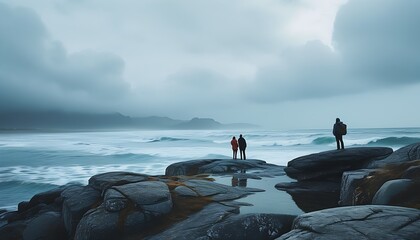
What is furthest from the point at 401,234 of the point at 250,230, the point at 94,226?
the point at 94,226

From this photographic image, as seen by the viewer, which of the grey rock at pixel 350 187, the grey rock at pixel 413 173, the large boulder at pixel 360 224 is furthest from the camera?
the grey rock at pixel 350 187

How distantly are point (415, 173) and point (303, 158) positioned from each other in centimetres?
1082

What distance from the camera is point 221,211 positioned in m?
11.4

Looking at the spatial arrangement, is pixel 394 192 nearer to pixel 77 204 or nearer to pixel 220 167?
pixel 77 204

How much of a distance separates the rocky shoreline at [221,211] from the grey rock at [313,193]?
0.04m

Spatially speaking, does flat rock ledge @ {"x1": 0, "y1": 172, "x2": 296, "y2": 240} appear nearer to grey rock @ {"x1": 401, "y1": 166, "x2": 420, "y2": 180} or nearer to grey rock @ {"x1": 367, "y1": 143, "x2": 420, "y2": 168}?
grey rock @ {"x1": 401, "y1": 166, "x2": 420, "y2": 180}

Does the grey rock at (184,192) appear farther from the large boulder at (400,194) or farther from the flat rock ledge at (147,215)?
the large boulder at (400,194)

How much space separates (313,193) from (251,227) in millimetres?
7564

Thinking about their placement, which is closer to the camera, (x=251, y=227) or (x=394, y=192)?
(x=394, y=192)

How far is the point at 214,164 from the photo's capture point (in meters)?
26.3

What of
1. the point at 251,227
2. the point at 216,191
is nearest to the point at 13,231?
the point at 216,191

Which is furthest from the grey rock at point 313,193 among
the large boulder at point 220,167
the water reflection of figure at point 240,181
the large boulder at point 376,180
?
the large boulder at point 220,167

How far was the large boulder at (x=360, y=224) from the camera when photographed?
21.3 feet

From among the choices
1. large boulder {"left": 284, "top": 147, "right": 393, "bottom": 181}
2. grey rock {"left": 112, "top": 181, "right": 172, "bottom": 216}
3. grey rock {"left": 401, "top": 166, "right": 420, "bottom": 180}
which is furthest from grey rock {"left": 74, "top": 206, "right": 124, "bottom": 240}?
large boulder {"left": 284, "top": 147, "right": 393, "bottom": 181}
